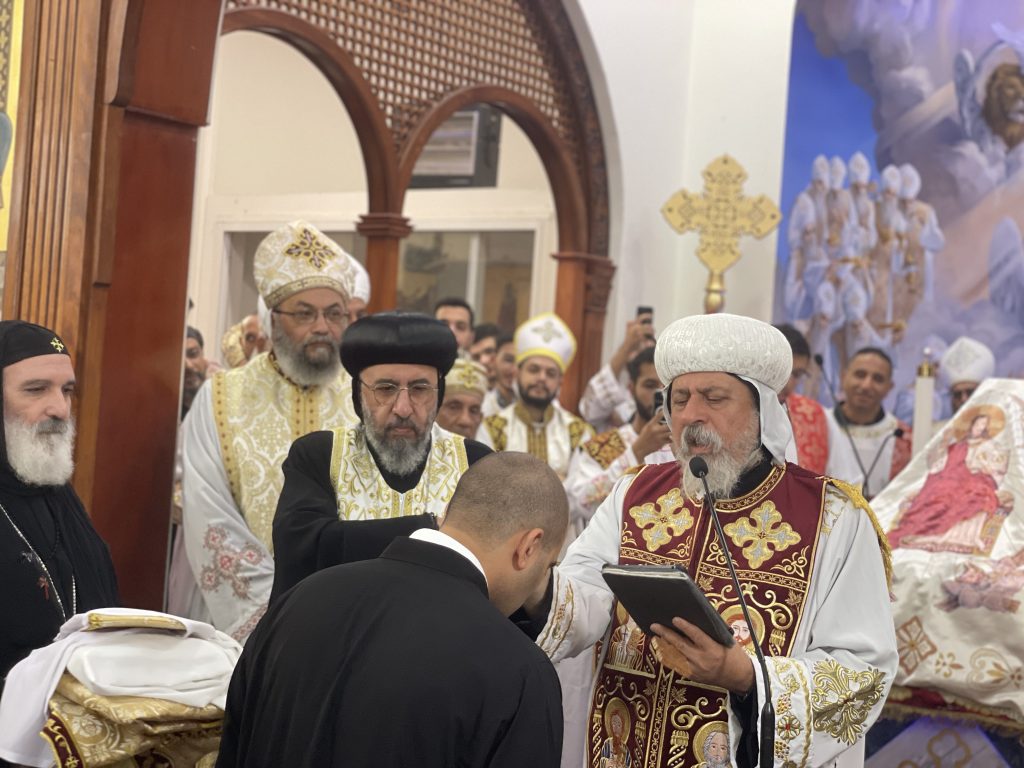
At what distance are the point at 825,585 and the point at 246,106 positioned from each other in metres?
11.0

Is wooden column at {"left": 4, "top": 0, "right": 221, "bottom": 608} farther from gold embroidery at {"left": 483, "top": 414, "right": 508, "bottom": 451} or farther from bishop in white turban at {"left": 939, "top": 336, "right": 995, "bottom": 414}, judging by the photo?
bishop in white turban at {"left": 939, "top": 336, "right": 995, "bottom": 414}

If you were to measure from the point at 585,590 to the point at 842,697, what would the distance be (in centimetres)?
61

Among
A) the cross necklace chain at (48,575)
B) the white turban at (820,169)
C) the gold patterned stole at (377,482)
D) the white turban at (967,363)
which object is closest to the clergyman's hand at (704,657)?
the gold patterned stole at (377,482)

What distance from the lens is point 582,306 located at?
10312 mm

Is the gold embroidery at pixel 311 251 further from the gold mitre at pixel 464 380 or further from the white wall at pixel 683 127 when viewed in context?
the white wall at pixel 683 127

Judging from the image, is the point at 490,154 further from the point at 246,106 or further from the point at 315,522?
the point at 315,522

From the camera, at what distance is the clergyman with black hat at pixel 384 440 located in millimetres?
3623

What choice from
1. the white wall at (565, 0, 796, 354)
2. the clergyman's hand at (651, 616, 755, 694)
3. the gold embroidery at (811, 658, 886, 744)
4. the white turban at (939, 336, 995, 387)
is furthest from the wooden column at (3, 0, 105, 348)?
the white wall at (565, 0, 796, 354)

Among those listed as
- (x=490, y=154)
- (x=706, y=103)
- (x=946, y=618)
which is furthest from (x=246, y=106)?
(x=946, y=618)

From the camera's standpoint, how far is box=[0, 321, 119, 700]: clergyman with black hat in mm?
3160

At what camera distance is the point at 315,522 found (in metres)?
3.42

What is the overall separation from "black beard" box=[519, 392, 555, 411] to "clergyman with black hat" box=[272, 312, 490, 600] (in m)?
3.16

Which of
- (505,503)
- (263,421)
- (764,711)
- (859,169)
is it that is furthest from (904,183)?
(505,503)

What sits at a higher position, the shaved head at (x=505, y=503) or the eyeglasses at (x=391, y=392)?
the eyeglasses at (x=391, y=392)
